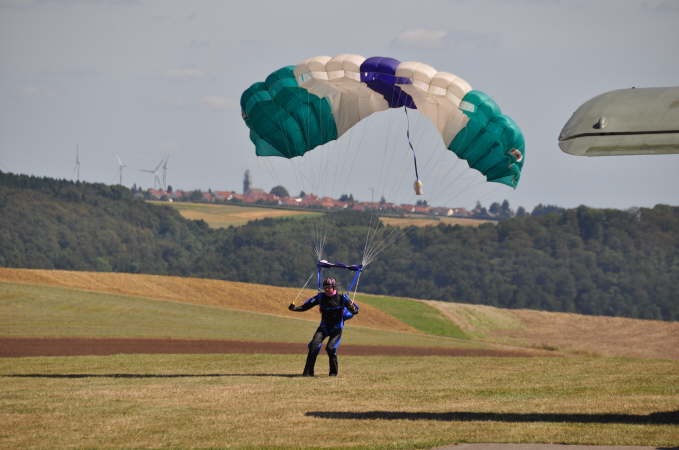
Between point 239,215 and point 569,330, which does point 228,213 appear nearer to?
point 239,215

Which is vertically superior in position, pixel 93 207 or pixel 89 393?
pixel 93 207

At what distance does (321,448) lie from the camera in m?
12.8

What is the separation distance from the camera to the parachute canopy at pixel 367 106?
2086 centimetres

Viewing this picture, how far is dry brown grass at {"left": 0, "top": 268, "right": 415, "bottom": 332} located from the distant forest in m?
50.2

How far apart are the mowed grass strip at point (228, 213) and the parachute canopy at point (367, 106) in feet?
357

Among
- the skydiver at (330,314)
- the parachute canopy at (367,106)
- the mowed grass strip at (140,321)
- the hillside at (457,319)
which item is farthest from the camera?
the hillside at (457,319)

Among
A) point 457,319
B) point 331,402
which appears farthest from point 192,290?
point 331,402

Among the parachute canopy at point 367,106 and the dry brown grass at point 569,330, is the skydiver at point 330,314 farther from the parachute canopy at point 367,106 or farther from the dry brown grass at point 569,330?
the dry brown grass at point 569,330

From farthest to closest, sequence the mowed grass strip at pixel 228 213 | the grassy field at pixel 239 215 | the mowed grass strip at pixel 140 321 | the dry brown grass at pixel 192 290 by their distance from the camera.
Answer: the mowed grass strip at pixel 228 213
the grassy field at pixel 239 215
the dry brown grass at pixel 192 290
the mowed grass strip at pixel 140 321

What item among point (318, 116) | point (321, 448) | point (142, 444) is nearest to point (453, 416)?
point (321, 448)

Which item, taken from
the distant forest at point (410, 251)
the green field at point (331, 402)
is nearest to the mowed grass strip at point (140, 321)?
the green field at point (331, 402)

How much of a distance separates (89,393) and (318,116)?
8.60 metres

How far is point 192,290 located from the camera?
1972 inches

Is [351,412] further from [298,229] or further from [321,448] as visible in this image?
[298,229]
